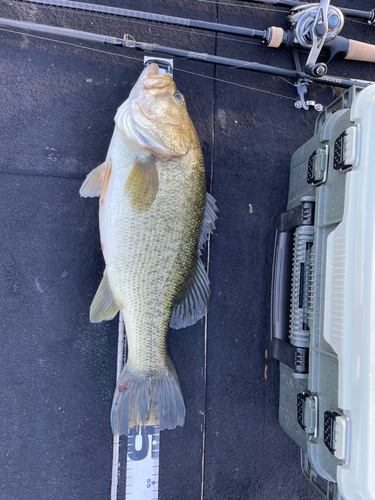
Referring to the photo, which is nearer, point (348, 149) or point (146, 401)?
point (348, 149)

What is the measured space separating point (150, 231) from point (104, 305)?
1.31ft

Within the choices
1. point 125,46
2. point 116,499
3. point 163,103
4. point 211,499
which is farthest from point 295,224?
point 116,499

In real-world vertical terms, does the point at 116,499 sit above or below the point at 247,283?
below

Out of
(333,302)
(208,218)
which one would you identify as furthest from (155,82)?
(333,302)

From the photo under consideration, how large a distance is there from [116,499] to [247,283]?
1211 millimetres

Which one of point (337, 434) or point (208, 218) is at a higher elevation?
point (208, 218)

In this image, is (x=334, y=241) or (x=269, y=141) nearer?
(x=334, y=241)

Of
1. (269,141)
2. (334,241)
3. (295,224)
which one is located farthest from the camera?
Answer: (269,141)

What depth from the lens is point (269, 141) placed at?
1843 millimetres

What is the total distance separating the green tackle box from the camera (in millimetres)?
1114

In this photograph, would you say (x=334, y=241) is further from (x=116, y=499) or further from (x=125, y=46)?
(x=116, y=499)

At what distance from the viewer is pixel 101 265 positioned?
170 centimetres

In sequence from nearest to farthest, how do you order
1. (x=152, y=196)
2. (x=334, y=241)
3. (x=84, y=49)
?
(x=334, y=241) → (x=152, y=196) → (x=84, y=49)

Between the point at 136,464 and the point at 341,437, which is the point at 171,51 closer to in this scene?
the point at 341,437
